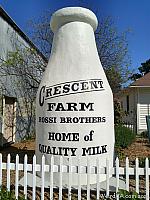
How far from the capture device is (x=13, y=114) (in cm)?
1677

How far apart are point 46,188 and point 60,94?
2.00 metres

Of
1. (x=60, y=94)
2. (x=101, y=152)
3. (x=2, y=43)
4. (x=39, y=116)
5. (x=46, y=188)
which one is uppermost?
(x=2, y=43)

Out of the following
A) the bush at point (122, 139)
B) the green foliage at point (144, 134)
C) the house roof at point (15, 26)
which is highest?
the house roof at point (15, 26)

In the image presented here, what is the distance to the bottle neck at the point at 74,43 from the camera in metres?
6.84

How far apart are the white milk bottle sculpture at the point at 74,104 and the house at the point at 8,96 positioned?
8.12m

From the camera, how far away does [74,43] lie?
22.8ft

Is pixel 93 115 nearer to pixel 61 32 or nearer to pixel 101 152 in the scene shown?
pixel 101 152

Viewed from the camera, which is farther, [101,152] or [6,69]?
[6,69]

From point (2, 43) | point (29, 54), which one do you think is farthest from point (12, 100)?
point (29, 54)

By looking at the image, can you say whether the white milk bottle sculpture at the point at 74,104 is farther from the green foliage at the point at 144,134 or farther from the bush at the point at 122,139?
the green foliage at the point at 144,134

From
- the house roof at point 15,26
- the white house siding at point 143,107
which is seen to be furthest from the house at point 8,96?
the white house siding at point 143,107

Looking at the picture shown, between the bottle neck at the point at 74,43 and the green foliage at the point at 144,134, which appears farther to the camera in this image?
the green foliage at the point at 144,134

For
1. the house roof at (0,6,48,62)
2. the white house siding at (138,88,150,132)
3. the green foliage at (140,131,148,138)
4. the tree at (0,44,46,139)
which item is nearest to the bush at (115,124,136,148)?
the green foliage at (140,131,148,138)

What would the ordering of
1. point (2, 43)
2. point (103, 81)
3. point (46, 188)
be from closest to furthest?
point (46, 188), point (103, 81), point (2, 43)
